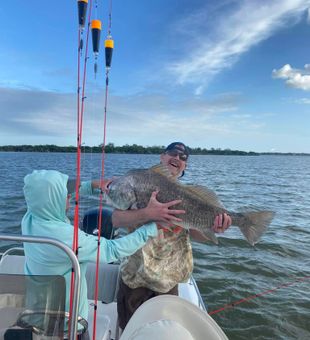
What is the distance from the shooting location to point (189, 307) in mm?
2123

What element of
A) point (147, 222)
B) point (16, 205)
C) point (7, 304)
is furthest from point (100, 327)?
point (16, 205)

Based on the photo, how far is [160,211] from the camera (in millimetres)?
3242

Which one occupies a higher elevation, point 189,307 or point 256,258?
point 189,307

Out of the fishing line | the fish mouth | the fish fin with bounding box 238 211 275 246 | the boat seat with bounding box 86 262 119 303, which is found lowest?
the fishing line

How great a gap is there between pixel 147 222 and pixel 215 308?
4.77 meters

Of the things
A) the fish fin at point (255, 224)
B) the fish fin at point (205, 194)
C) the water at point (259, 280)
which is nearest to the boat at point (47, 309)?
the fish fin at point (205, 194)

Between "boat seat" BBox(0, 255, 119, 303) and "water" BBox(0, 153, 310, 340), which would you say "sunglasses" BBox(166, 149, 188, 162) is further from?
"water" BBox(0, 153, 310, 340)

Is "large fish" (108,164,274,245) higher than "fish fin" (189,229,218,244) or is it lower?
higher

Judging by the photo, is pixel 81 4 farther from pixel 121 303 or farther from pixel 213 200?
pixel 121 303

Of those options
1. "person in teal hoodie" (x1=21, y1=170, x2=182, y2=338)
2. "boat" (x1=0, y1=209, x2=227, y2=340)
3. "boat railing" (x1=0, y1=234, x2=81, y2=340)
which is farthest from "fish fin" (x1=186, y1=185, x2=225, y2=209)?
"boat railing" (x1=0, y1=234, x2=81, y2=340)

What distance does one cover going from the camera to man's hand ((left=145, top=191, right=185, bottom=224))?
324cm

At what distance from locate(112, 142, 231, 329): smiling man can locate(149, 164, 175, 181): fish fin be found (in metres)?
0.14

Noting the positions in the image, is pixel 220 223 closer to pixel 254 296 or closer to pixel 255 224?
pixel 255 224

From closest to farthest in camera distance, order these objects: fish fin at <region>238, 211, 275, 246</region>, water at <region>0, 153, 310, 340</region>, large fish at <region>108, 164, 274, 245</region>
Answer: large fish at <region>108, 164, 274, 245</region> < fish fin at <region>238, 211, 275, 246</region> < water at <region>0, 153, 310, 340</region>
